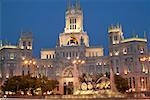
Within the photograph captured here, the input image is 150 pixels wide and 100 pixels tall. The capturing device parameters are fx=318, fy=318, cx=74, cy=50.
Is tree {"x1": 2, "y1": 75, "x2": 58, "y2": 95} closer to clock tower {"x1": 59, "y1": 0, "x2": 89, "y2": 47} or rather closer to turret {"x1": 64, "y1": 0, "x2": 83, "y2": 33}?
clock tower {"x1": 59, "y1": 0, "x2": 89, "y2": 47}

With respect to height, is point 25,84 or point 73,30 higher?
point 73,30

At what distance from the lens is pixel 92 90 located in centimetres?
3331

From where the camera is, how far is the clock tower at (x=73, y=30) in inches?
2916

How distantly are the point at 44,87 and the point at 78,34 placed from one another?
2983 centimetres

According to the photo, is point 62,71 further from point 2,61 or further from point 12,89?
point 12,89

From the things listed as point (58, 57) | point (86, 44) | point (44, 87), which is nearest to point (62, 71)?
point (58, 57)

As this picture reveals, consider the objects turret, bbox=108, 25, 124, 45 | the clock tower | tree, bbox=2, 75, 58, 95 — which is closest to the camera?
tree, bbox=2, 75, 58, 95

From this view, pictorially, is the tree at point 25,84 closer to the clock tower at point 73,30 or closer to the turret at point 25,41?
the turret at point 25,41

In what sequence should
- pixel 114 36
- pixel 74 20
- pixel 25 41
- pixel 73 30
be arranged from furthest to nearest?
pixel 74 20, pixel 73 30, pixel 25 41, pixel 114 36

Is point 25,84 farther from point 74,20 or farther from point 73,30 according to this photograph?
point 74,20

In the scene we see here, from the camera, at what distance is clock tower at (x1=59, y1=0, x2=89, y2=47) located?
74062 millimetres

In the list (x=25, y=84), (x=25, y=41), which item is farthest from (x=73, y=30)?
(x=25, y=84)

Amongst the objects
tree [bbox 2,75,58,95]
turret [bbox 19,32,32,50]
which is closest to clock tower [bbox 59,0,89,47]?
turret [bbox 19,32,32,50]

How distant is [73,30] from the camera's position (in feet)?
252
